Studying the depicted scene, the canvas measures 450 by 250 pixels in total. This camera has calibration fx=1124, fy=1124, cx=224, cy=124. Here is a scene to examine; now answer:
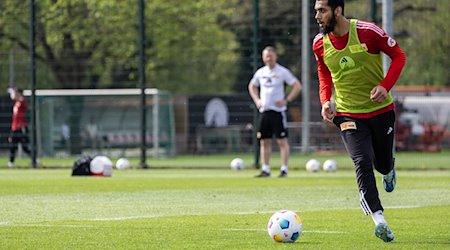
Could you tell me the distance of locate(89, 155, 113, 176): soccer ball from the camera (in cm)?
1942

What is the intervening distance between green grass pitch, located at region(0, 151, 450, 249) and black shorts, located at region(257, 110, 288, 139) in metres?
0.78

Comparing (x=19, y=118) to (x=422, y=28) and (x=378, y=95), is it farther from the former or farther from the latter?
(x=378, y=95)

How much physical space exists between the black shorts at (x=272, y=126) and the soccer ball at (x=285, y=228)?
34.5ft

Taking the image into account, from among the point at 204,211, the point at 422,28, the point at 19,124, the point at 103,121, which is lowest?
the point at 204,211

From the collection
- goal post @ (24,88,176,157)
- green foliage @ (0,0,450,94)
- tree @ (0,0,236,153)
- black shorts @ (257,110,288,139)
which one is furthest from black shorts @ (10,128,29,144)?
black shorts @ (257,110,288,139)

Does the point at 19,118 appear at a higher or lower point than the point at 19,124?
higher

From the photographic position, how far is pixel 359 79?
953cm

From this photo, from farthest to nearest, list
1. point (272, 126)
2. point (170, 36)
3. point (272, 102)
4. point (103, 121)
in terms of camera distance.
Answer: point (103, 121) → point (170, 36) → point (272, 102) → point (272, 126)

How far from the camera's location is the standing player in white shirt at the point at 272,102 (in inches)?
762

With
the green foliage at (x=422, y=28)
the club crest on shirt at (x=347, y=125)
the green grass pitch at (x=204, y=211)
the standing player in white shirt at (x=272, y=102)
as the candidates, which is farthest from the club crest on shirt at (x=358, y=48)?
the green foliage at (x=422, y=28)

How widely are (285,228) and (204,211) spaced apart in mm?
3417

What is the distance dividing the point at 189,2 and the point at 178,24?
0.76m

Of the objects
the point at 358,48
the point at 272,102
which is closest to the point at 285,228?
the point at 358,48

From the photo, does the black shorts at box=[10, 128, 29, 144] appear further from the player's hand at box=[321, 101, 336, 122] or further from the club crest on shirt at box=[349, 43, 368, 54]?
the club crest on shirt at box=[349, 43, 368, 54]
